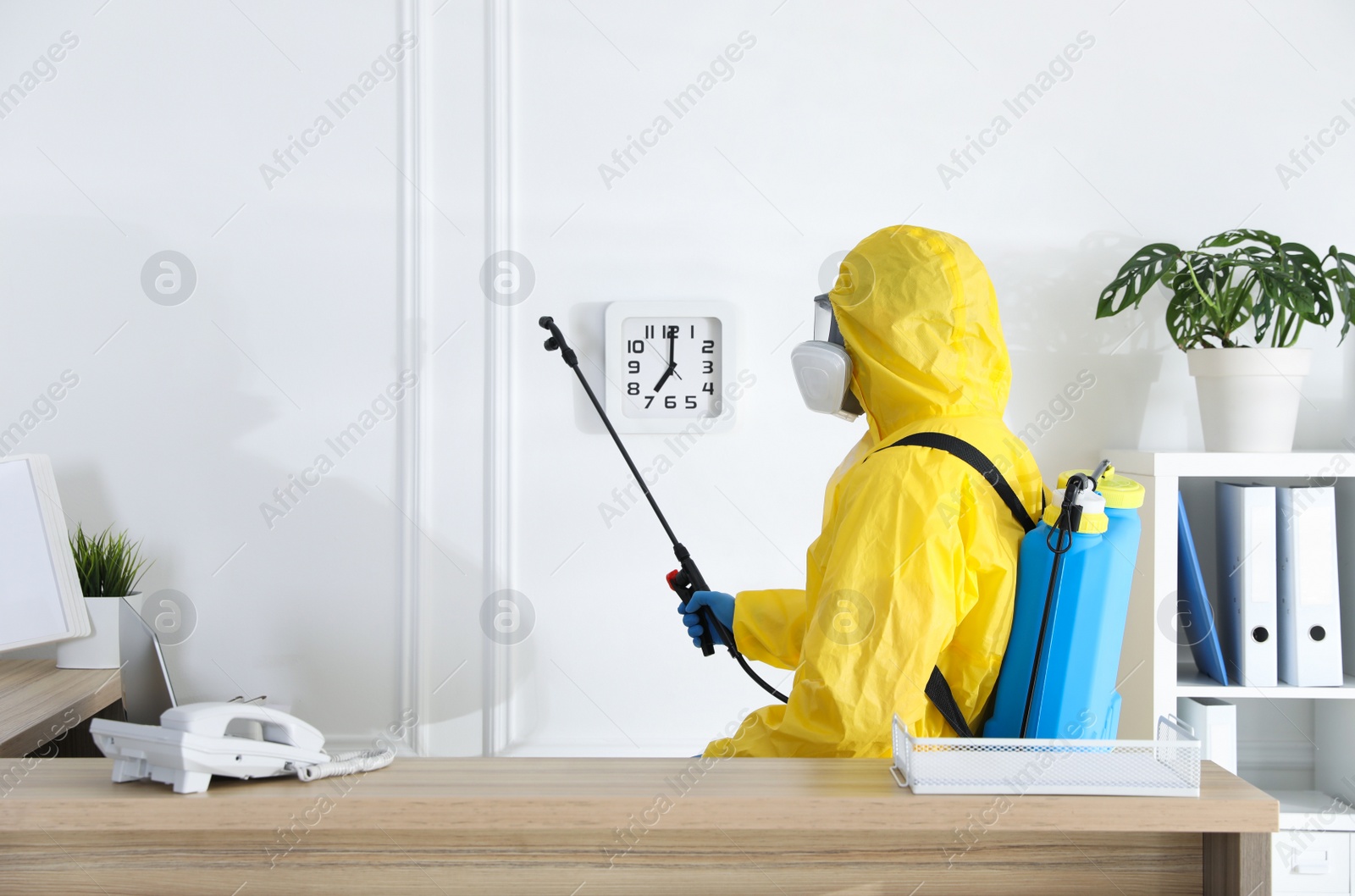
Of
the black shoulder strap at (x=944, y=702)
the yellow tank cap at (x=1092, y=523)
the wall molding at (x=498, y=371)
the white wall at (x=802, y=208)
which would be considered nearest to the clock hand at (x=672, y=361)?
the white wall at (x=802, y=208)

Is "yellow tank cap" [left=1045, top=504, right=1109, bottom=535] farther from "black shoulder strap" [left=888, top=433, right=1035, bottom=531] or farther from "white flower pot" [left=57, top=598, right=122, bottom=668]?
"white flower pot" [left=57, top=598, right=122, bottom=668]

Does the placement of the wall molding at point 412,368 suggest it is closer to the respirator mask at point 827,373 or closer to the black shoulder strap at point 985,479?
the respirator mask at point 827,373

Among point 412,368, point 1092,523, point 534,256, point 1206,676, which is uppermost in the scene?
point 534,256

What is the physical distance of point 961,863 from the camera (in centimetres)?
95

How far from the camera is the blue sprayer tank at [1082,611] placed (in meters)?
1.07

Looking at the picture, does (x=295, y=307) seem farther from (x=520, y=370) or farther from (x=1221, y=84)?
(x=1221, y=84)

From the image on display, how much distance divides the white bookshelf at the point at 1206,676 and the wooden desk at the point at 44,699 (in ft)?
7.30

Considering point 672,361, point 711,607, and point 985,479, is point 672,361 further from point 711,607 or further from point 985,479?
point 985,479

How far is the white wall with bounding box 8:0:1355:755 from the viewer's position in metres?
2.25

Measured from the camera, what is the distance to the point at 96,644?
203 cm

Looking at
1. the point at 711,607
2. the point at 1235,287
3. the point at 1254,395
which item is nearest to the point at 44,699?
the point at 711,607

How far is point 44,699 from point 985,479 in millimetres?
1847

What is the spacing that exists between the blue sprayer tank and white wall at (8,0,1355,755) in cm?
114

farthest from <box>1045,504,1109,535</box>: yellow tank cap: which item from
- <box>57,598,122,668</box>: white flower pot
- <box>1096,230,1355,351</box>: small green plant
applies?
<box>57,598,122,668</box>: white flower pot
